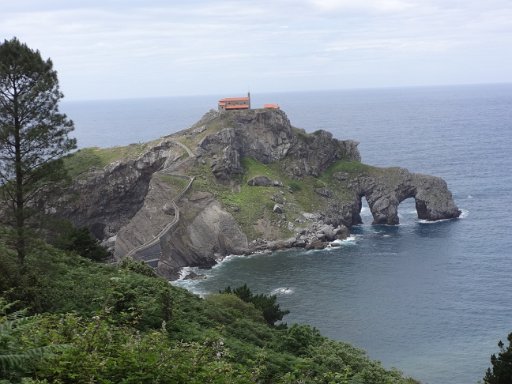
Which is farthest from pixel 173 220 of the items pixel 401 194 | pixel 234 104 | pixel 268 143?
pixel 401 194

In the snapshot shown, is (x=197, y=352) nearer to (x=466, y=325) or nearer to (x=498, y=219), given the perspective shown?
(x=466, y=325)

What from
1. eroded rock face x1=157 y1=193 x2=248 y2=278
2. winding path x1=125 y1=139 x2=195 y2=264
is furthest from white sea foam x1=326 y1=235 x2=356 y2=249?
winding path x1=125 y1=139 x2=195 y2=264

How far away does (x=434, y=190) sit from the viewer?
116000mm

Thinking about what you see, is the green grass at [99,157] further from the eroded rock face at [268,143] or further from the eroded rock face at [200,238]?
the eroded rock face at [200,238]

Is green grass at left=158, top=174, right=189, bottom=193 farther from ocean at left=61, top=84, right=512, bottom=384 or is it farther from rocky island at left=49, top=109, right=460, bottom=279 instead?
ocean at left=61, top=84, right=512, bottom=384

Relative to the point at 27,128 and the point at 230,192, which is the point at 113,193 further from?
the point at 27,128

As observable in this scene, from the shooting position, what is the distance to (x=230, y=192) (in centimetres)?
10938

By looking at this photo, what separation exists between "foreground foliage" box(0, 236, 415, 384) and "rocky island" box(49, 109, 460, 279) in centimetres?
5091

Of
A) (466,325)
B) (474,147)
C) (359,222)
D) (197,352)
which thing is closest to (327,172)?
(359,222)

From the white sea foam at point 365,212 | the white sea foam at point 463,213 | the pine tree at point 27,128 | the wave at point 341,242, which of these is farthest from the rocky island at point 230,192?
the pine tree at point 27,128

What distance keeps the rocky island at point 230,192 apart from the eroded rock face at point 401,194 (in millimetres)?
221

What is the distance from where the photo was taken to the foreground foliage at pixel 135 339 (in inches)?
448

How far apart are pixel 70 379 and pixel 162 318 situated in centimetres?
1462

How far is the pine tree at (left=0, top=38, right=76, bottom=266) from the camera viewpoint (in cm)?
2447
